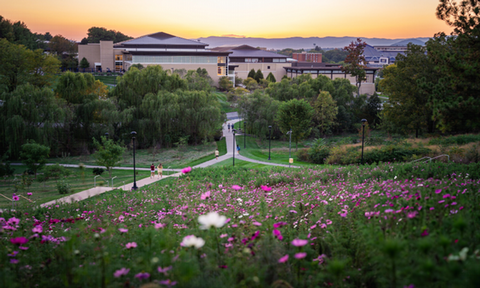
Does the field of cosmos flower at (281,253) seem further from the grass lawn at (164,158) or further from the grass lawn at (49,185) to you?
the grass lawn at (164,158)

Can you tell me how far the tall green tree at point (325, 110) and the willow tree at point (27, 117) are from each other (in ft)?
101

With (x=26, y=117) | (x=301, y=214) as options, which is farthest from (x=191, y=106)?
(x=301, y=214)

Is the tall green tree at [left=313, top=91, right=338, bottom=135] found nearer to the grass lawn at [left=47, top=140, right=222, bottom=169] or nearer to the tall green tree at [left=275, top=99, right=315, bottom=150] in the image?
the tall green tree at [left=275, top=99, right=315, bottom=150]

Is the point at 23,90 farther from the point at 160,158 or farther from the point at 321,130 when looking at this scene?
the point at 321,130

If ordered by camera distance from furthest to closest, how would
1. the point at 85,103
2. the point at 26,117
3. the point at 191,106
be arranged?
the point at 191,106 < the point at 85,103 < the point at 26,117

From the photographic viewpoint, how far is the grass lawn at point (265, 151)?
29.3 metres

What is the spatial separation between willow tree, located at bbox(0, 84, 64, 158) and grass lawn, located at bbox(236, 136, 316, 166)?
60.3 ft

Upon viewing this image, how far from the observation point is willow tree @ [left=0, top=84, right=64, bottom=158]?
94.7 feet

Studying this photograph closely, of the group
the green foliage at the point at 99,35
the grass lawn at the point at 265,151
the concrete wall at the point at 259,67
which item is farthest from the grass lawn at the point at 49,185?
the green foliage at the point at 99,35

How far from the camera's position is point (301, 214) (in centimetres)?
628

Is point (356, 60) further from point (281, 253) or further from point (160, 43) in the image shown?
point (281, 253)

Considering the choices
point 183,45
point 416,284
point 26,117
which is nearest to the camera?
point 416,284

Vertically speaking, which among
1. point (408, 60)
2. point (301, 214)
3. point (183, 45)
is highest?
point (183, 45)

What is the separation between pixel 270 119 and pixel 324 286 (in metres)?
37.9
